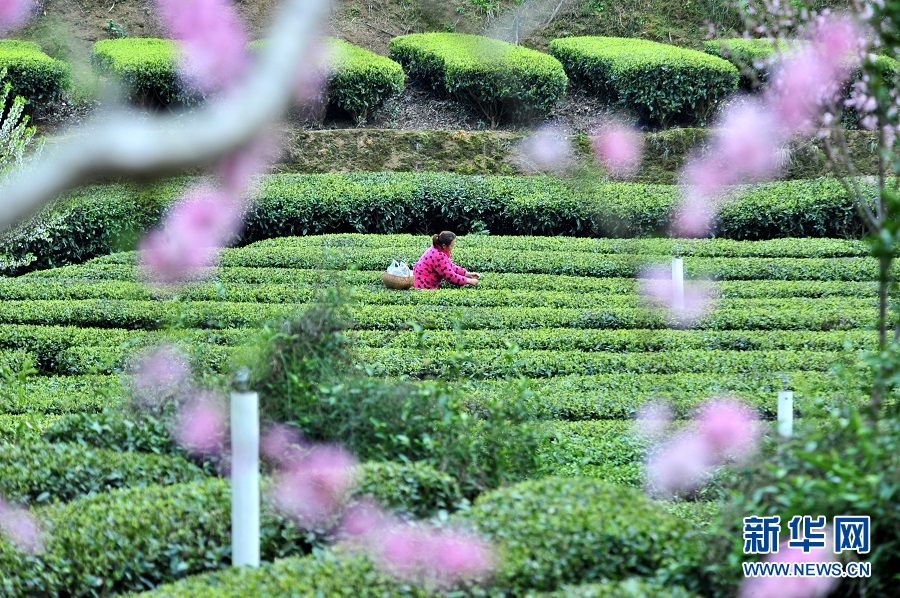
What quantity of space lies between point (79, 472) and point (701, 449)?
10.9ft

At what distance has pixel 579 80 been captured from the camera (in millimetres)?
17594

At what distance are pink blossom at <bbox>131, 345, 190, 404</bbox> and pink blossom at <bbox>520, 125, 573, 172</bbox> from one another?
9576 millimetres

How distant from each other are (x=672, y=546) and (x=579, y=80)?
48.5 ft

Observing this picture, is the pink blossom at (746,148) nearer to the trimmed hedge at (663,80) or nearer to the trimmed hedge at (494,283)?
the trimmed hedge at (663,80)

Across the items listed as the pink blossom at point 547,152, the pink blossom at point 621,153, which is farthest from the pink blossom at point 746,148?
the pink blossom at point 547,152

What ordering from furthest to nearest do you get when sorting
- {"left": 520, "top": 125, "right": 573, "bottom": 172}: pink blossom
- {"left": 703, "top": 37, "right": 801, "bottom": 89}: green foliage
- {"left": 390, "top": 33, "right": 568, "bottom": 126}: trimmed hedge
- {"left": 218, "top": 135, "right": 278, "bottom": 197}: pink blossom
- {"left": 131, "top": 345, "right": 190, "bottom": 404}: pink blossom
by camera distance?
{"left": 703, "top": 37, "right": 801, "bottom": 89}: green foliage, {"left": 390, "top": 33, "right": 568, "bottom": 126}: trimmed hedge, {"left": 520, "top": 125, "right": 573, "bottom": 172}: pink blossom, {"left": 131, "top": 345, "right": 190, "bottom": 404}: pink blossom, {"left": 218, "top": 135, "right": 278, "bottom": 197}: pink blossom

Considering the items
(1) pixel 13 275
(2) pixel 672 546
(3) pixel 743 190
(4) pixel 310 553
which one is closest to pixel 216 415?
(4) pixel 310 553

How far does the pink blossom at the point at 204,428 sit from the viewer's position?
477 centimetres

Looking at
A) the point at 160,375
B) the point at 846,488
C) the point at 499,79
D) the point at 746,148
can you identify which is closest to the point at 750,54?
the point at 746,148

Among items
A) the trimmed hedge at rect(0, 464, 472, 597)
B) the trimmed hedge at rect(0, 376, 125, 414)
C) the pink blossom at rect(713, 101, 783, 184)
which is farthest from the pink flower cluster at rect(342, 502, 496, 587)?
the pink blossom at rect(713, 101, 783, 184)

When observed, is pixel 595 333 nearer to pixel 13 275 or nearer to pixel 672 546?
pixel 672 546

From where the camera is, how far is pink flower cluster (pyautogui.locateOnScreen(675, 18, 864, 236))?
9.16 metres

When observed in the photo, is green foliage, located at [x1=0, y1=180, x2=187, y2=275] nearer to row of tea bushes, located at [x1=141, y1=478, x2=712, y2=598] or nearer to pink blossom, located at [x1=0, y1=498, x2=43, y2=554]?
pink blossom, located at [x1=0, y1=498, x2=43, y2=554]

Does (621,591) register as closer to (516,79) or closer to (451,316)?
(451,316)
